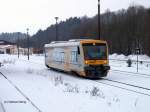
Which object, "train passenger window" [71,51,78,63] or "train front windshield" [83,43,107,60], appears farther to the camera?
"train passenger window" [71,51,78,63]

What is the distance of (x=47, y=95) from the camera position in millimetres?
16094

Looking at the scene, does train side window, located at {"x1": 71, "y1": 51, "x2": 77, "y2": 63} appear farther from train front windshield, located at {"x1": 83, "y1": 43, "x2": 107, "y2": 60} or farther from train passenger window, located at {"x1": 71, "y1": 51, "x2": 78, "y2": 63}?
train front windshield, located at {"x1": 83, "y1": 43, "x2": 107, "y2": 60}

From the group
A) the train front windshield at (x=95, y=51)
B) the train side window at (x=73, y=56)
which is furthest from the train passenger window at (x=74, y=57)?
the train front windshield at (x=95, y=51)

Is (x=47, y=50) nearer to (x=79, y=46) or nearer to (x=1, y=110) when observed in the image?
(x=79, y=46)

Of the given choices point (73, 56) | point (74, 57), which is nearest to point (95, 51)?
point (74, 57)

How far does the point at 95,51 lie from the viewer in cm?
2681

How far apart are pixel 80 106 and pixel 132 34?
8690 centimetres

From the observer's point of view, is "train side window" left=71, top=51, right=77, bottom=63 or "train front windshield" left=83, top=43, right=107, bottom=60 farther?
"train side window" left=71, top=51, right=77, bottom=63

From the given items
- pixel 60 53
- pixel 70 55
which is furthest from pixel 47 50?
pixel 70 55

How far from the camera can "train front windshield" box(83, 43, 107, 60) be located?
26469 mm

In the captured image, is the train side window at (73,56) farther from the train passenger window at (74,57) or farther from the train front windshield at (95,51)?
the train front windshield at (95,51)

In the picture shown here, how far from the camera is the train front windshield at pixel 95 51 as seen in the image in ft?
86.8

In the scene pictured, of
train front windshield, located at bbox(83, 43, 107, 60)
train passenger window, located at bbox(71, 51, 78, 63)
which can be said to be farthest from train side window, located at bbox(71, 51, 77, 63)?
train front windshield, located at bbox(83, 43, 107, 60)

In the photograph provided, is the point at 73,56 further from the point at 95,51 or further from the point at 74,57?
the point at 95,51
